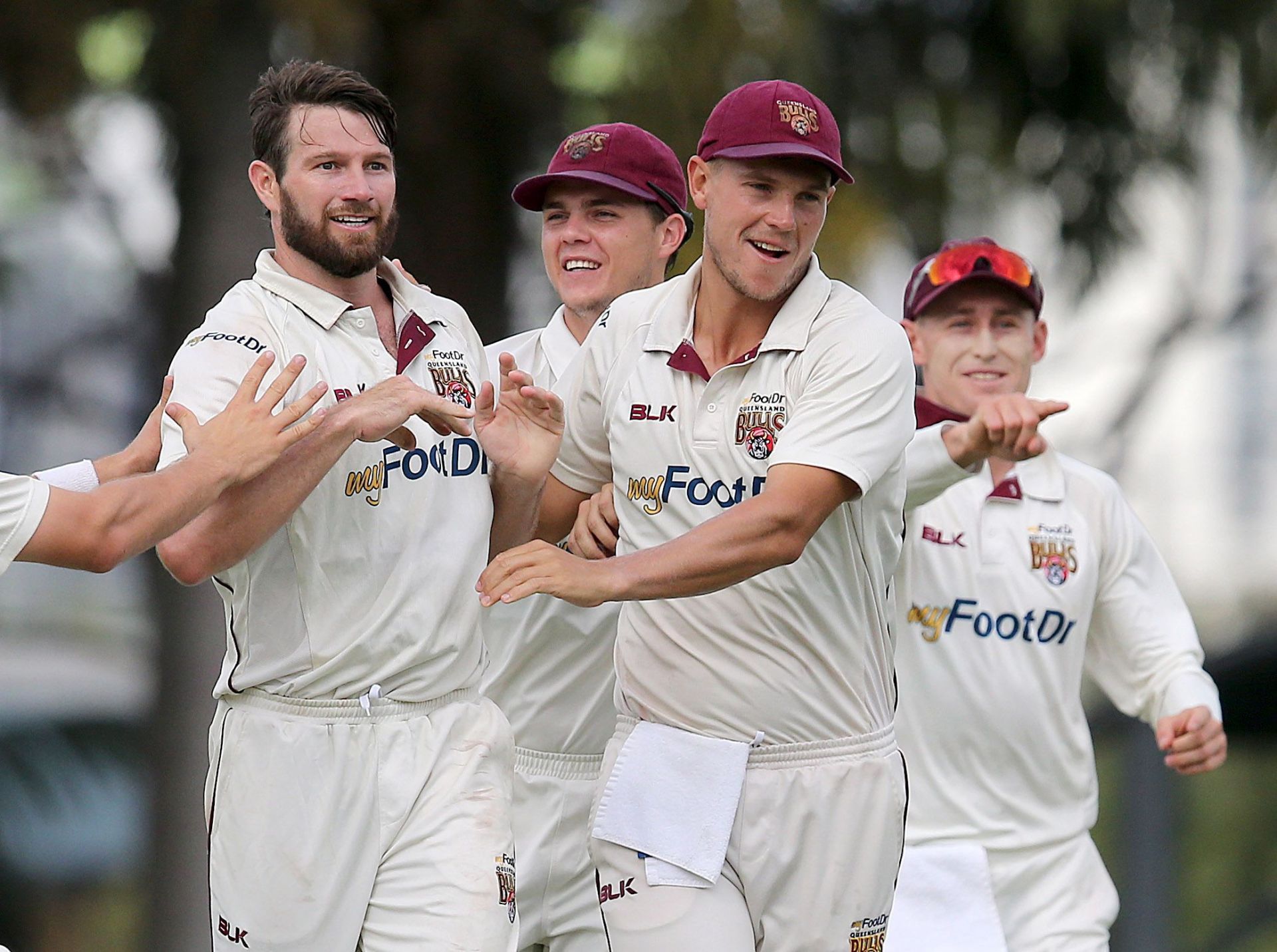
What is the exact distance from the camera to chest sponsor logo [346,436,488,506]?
178 inches

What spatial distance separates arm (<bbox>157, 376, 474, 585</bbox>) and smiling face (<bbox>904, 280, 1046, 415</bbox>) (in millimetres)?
2057

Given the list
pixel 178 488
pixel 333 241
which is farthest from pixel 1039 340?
pixel 178 488

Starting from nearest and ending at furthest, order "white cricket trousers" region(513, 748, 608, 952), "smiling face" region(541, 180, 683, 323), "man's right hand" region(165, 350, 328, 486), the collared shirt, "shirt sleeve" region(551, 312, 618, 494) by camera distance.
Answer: the collared shirt → "man's right hand" region(165, 350, 328, 486) → "shirt sleeve" region(551, 312, 618, 494) → "white cricket trousers" region(513, 748, 608, 952) → "smiling face" region(541, 180, 683, 323)

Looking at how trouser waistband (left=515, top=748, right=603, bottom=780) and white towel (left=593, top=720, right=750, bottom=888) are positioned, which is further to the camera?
trouser waistband (left=515, top=748, right=603, bottom=780)

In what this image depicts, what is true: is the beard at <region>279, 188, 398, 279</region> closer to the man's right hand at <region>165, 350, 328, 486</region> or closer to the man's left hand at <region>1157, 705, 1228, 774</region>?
the man's right hand at <region>165, 350, 328, 486</region>

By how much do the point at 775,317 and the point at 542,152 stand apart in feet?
18.7

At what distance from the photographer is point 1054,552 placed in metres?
5.63

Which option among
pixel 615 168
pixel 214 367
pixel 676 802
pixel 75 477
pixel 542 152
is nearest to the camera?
pixel 214 367

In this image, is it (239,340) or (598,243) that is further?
(598,243)

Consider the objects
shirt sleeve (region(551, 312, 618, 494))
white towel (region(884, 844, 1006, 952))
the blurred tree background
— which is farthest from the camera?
the blurred tree background

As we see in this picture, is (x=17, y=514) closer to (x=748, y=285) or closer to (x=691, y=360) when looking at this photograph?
(x=691, y=360)

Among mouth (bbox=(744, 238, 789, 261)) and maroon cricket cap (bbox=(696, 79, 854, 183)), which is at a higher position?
maroon cricket cap (bbox=(696, 79, 854, 183))

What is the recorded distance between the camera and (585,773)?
5.57m

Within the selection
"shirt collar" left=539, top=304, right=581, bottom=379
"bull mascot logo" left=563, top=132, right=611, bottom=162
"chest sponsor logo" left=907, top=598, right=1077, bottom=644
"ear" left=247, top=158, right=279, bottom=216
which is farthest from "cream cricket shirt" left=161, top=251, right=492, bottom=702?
"chest sponsor logo" left=907, top=598, right=1077, bottom=644
